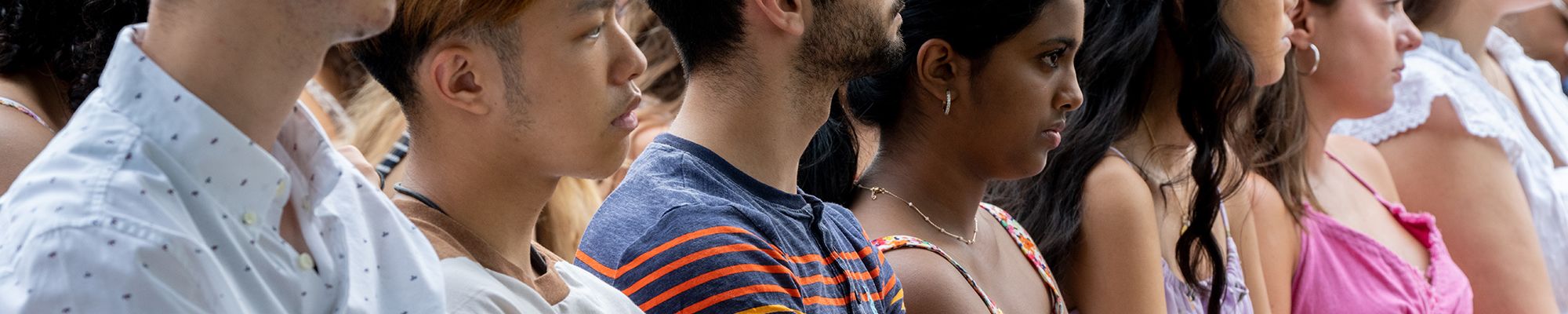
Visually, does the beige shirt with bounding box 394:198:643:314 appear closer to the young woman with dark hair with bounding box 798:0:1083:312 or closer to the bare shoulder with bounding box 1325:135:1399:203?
the young woman with dark hair with bounding box 798:0:1083:312

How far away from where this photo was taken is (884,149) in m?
2.02

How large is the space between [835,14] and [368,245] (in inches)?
26.1

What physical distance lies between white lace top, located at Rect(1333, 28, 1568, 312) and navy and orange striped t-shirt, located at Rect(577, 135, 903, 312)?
7.34ft

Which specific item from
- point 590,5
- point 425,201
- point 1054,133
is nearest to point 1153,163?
point 1054,133

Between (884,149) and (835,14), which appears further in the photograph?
(884,149)

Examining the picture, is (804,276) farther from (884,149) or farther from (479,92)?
(884,149)

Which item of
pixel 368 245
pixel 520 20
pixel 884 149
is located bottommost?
pixel 884 149

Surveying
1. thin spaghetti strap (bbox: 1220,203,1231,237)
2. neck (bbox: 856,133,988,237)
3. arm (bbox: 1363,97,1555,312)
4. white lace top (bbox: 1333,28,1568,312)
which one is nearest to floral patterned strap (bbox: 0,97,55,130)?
neck (bbox: 856,133,988,237)

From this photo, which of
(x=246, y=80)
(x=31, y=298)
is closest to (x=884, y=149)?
(x=246, y=80)

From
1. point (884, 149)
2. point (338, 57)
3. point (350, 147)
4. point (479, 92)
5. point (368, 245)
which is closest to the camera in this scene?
point (368, 245)

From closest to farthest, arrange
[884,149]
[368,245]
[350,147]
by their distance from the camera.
A: [368,245] < [350,147] < [884,149]

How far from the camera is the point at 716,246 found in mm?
1405

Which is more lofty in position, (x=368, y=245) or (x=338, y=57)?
(x=368, y=245)

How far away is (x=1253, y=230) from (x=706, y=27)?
4.51ft
